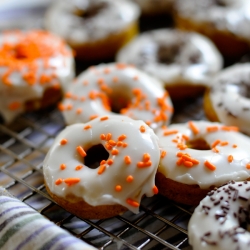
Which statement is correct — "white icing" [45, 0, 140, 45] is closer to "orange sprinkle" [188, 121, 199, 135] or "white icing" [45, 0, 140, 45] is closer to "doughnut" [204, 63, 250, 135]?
"doughnut" [204, 63, 250, 135]

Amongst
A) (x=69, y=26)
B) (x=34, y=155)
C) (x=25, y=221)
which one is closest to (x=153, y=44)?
(x=69, y=26)

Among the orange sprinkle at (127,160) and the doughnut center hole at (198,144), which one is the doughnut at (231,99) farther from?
the orange sprinkle at (127,160)

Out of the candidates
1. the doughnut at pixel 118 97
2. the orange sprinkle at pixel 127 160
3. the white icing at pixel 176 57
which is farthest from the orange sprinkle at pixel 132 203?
the white icing at pixel 176 57

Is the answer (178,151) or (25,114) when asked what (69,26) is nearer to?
(25,114)

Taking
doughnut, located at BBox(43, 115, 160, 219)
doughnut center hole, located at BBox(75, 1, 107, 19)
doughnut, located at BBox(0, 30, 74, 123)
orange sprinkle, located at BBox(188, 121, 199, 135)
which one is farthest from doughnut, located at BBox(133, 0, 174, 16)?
doughnut, located at BBox(43, 115, 160, 219)

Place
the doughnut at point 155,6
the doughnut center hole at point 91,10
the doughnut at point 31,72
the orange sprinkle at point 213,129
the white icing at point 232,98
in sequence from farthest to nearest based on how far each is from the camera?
the doughnut at point 155,6, the doughnut center hole at point 91,10, the doughnut at point 31,72, the white icing at point 232,98, the orange sprinkle at point 213,129
